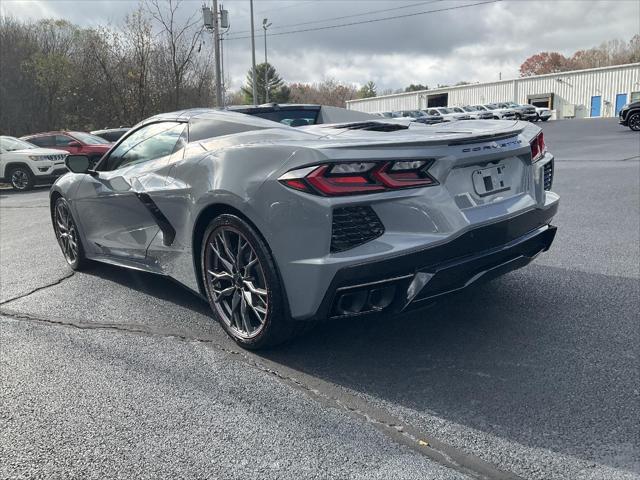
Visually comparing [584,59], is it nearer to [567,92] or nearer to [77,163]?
[567,92]

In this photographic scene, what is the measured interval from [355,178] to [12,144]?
15.9m

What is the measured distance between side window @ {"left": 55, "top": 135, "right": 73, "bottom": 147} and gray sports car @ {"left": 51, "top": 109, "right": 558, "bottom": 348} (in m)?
14.4

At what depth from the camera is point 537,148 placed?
3.53 meters

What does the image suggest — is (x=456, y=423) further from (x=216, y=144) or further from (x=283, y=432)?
(x=216, y=144)

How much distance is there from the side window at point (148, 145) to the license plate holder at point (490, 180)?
1923mm

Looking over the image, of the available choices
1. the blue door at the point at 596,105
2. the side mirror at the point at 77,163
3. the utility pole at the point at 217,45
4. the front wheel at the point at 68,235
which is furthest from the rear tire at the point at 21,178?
the blue door at the point at 596,105

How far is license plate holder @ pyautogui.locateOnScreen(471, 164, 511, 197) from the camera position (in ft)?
9.66

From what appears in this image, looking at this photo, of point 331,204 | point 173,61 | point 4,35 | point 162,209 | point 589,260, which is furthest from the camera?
point 4,35

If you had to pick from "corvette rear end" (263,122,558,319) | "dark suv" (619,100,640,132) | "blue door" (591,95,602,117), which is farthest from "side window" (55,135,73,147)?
"blue door" (591,95,602,117)

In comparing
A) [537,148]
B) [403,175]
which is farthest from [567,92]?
[403,175]

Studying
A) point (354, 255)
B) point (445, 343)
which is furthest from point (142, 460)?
point (445, 343)

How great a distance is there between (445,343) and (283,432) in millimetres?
1244

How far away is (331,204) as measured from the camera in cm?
264

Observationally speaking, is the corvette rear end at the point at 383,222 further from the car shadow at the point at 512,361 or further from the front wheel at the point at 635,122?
the front wheel at the point at 635,122
